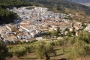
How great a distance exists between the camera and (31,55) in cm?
3123

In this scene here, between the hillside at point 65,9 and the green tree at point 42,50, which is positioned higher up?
the green tree at point 42,50

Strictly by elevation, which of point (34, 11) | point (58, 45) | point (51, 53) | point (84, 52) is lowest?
point (34, 11)

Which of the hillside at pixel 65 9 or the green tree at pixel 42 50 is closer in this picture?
the green tree at pixel 42 50

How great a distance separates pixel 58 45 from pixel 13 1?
69.9 meters

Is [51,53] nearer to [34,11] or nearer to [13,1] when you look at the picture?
[34,11]

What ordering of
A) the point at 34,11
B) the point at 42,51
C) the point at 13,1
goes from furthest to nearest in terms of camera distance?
the point at 13,1 → the point at 34,11 → the point at 42,51

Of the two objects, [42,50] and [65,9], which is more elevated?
[42,50]

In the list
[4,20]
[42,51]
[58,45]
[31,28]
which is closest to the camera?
[42,51]

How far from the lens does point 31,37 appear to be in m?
55.8

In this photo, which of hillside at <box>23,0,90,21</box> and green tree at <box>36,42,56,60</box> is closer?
green tree at <box>36,42,56,60</box>

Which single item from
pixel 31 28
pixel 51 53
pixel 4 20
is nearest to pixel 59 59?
pixel 51 53

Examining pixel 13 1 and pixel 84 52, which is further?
pixel 13 1

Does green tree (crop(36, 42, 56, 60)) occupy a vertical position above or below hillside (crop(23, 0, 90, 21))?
above

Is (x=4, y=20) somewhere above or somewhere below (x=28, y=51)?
below
